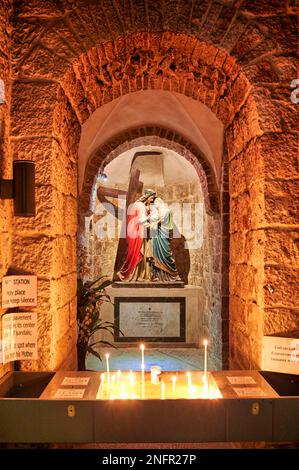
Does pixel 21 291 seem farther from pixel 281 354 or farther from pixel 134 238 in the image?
pixel 134 238

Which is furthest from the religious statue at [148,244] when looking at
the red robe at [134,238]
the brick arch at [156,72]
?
the brick arch at [156,72]

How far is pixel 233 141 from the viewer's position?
2.65 metres

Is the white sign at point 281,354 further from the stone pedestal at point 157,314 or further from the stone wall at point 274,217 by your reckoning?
the stone pedestal at point 157,314

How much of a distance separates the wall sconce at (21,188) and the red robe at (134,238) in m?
4.74

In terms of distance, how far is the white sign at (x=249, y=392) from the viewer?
5.89 feet

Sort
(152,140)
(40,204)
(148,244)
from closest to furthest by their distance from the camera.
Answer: (40,204) < (152,140) < (148,244)

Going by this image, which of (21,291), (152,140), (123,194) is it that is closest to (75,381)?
(21,291)

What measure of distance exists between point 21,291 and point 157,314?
169 inches

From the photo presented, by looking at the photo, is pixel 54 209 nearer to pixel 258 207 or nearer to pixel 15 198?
pixel 15 198

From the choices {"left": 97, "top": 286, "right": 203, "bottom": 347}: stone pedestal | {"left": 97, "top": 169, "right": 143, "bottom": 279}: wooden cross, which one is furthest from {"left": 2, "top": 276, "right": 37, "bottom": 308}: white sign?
{"left": 97, "top": 169, "right": 143, "bottom": 279}: wooden cross

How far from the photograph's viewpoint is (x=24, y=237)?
2117 mm
